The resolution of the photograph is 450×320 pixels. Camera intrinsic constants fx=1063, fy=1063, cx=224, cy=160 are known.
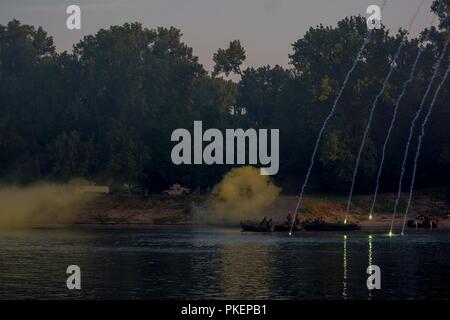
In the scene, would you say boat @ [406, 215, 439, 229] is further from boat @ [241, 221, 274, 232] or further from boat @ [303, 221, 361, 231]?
boat @ [241, 221, 274, 232]

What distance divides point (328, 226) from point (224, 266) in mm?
78827

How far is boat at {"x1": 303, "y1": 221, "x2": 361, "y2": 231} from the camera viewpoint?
607ft

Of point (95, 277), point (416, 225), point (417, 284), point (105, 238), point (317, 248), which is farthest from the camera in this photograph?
point (416, 225)

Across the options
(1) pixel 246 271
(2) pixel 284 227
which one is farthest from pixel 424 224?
(1) pixel 246 271

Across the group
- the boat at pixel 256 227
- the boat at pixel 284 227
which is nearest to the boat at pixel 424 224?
the boat at pixel 284 227

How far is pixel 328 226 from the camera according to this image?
18662 cm

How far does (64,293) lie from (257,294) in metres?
15.5

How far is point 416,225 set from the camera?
197 metres

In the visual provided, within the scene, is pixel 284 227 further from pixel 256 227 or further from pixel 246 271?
pixel 246 271

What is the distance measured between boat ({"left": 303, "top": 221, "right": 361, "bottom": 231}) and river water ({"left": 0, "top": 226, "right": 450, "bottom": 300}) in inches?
596

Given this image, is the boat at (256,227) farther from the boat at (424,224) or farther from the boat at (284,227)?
the boat at (424,224)
